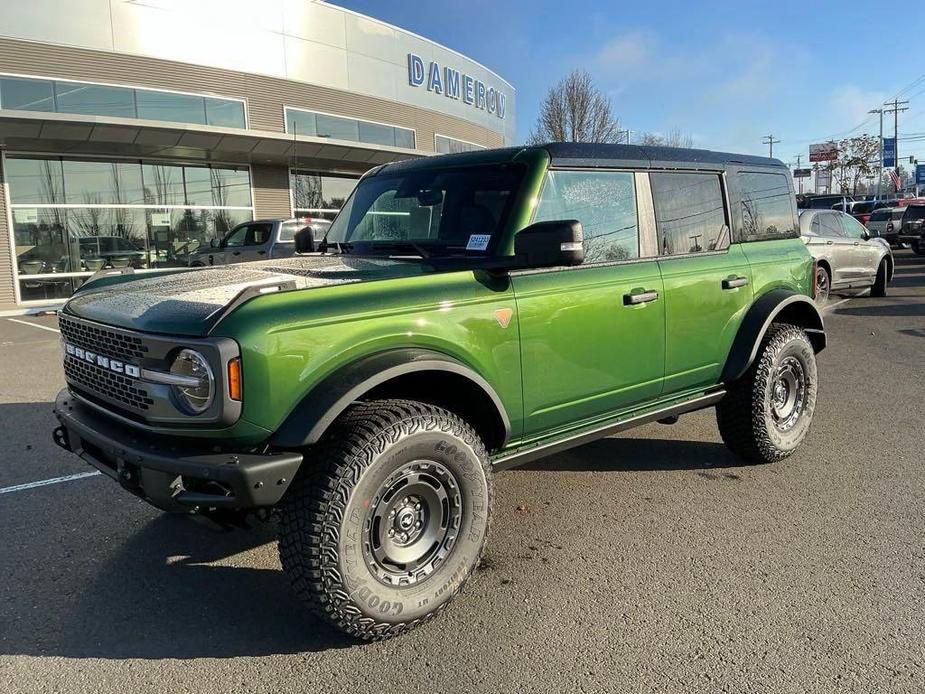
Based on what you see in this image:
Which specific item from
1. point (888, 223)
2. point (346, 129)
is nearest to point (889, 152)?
point (888, 223)

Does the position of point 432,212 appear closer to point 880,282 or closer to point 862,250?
point 862,250

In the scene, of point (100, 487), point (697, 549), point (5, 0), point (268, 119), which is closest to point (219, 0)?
point (268, 119)

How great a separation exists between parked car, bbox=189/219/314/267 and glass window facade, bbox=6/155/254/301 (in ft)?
2.56

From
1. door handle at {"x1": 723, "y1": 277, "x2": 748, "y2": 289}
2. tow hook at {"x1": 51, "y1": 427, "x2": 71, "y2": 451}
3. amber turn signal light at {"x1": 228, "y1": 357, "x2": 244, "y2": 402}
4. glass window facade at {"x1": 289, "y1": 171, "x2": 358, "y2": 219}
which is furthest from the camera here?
glass window facade at {"x1": 289, "y1": 171, "x2": 358, "y2": 219}

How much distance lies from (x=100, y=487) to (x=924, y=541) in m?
4.76

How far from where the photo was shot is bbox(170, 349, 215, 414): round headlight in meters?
2.49

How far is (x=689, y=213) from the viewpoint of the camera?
14.2ft

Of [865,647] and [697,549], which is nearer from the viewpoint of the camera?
[865,647]

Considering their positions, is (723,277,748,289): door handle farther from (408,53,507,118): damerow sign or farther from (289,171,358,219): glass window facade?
(408,53,507,118): damerow sign

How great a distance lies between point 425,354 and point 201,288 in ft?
3.55

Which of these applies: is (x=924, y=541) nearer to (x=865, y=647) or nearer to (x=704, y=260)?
(x=865, y=647)

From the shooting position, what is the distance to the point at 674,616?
2975 millimetres

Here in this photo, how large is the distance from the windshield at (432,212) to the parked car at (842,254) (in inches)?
375

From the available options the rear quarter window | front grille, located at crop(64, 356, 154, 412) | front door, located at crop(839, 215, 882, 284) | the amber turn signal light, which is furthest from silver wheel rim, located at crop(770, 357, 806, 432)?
front door, located at crop(839, 215, 882, 284)
